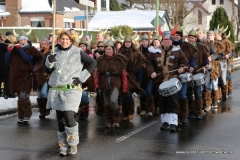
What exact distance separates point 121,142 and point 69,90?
1637 mm

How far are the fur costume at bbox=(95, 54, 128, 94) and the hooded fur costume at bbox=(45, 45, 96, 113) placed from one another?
265cm

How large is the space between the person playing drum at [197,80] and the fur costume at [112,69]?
1773 millimetres

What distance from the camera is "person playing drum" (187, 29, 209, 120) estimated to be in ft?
40.7

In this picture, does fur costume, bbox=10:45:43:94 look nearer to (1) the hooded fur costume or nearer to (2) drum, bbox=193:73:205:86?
(1) the hooded fur costume

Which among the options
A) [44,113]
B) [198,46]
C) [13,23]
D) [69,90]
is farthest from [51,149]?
[13,23]

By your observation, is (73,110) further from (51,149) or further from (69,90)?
(51,149)

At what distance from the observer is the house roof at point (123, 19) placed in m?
50.7

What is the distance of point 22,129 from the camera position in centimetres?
1116

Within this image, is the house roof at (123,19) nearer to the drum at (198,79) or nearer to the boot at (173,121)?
the drum at (198,79)

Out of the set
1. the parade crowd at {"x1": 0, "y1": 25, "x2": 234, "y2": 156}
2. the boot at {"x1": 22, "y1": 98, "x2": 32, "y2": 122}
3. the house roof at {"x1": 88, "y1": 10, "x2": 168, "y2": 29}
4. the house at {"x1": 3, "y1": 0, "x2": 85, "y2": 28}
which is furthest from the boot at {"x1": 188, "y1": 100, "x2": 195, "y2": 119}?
the house roof at {"x1": 88, "y1": 10, "x2": 168, "y2": 29}

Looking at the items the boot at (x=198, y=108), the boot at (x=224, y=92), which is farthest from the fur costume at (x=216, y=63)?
the boot at (x=198, y=108)

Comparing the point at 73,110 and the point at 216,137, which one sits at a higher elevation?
the point at 73,110

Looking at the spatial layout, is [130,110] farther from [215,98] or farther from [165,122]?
[215,98]

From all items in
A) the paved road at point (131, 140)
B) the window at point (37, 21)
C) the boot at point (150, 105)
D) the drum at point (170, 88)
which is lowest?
the paved road at point (131, 140)
